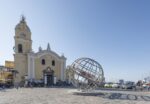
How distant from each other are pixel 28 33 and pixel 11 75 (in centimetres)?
1177

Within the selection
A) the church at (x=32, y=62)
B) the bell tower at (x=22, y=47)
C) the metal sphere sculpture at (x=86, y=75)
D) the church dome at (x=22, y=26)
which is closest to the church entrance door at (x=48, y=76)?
the church at (x=32, y=62)

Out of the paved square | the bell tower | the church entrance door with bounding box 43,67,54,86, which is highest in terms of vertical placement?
the bell tower

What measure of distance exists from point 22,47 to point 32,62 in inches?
179

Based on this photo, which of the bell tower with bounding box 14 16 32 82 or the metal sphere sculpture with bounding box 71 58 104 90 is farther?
the bell tower with bounding box 14 16 32 82

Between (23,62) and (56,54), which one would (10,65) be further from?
(56,54)

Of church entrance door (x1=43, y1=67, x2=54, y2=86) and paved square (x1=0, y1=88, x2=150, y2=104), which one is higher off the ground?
church entrance door (x1=43, y1=67, x2=54, y2=86)

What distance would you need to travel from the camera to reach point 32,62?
57.6 meters

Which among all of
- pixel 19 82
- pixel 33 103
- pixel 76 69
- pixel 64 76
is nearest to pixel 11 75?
pixel 19 82

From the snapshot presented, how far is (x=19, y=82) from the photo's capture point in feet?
181

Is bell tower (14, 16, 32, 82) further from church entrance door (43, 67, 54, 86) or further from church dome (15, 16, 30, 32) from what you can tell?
church entrance door (43, 67, 54, 86)

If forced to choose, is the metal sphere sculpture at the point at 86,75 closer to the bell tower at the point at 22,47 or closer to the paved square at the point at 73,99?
the paved square at the point at 73,99

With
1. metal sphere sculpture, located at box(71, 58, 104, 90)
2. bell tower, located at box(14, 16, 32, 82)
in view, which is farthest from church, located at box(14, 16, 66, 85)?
metal sphere sculpture, located at box(71, 58, 104, 90)

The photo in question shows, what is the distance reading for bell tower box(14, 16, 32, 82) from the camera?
5616 cm

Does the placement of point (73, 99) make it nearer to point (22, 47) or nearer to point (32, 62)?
point (32, 62)
